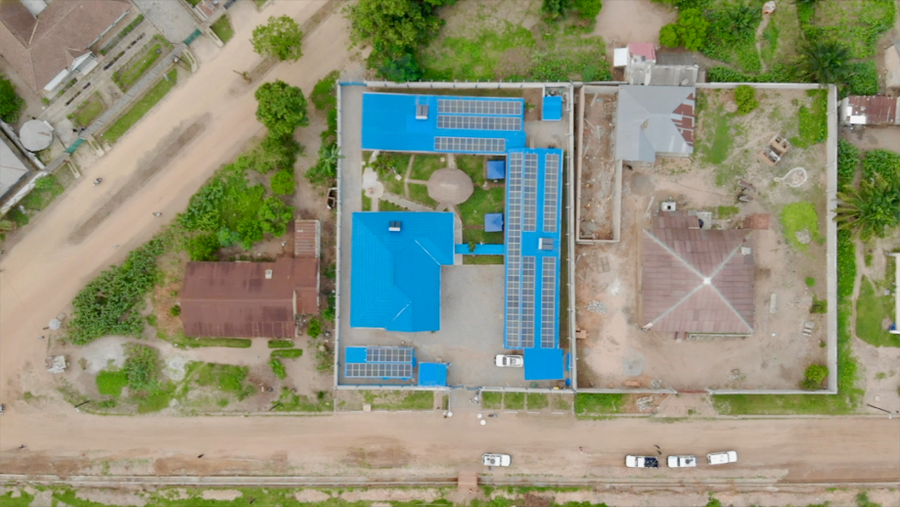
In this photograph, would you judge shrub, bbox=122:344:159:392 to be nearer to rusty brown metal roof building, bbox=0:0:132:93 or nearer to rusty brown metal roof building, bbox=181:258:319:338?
rusty brown metal roof building, bbox=181:258:319:338

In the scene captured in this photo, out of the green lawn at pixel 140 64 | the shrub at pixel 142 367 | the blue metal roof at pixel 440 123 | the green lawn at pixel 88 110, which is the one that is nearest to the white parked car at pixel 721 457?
the blue metal roof at pixel 440 123

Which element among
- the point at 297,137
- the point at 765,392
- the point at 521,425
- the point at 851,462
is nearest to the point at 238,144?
the point at 297,137

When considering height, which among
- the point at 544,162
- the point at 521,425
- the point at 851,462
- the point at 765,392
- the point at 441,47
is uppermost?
the point at 441,47

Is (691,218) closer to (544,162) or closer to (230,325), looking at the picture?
(544,162)

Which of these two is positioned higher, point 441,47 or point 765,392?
point 441,47

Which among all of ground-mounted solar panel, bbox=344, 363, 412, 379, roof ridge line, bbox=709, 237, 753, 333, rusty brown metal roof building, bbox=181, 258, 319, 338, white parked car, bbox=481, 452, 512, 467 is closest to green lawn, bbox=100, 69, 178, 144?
rusty brown metal roof building, bbox=181, 258, 319, 338

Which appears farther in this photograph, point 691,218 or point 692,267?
point 691,218

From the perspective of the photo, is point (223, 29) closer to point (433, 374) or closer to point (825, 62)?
point (433, 374)
